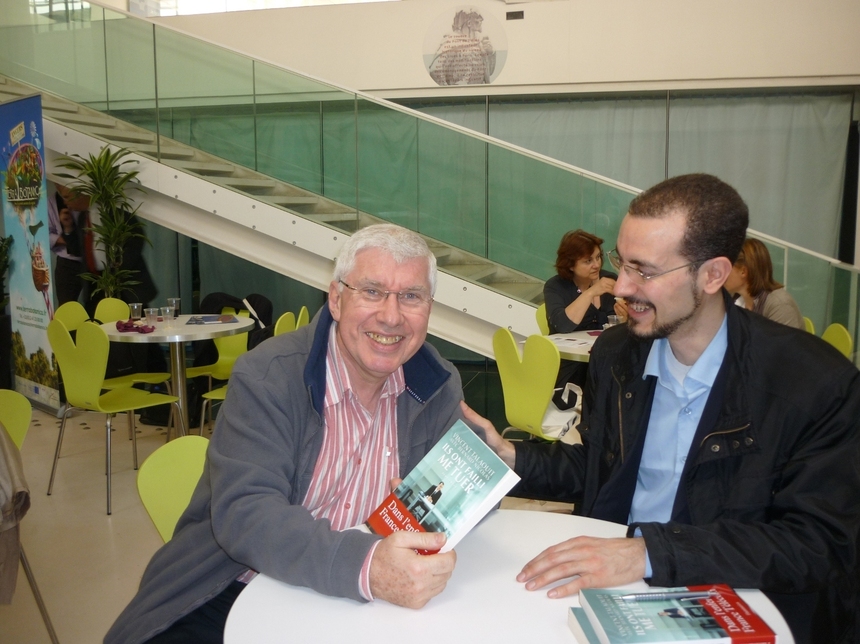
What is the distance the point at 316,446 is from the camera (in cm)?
158

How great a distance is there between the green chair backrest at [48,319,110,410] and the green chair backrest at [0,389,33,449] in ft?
4.29

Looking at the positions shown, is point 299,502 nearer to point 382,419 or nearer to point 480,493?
point 382,419

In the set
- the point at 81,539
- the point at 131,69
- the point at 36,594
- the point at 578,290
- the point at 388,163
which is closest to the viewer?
the point at 36,594

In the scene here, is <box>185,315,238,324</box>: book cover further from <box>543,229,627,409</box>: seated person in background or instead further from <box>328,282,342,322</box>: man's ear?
<box>328,282,342,322</box>: man's ear

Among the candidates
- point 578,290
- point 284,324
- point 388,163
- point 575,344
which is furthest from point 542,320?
point 388,163

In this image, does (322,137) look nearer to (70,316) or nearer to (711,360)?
(70,316)

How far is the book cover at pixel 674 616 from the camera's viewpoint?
104cm

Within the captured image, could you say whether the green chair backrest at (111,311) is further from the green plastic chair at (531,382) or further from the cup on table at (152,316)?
the green plastic chair at (531,382)

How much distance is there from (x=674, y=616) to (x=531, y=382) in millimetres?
2386

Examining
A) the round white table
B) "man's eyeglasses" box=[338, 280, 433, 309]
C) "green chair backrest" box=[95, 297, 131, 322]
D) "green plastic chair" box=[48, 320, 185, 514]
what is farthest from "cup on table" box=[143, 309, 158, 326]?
"man's eyeglasses" box=[338, 280, 433, 309]

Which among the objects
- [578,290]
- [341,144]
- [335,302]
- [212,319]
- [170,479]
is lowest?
[212,319]

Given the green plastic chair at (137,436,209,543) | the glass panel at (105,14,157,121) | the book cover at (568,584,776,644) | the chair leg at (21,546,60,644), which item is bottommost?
the chair leg at (21,546,60,644)

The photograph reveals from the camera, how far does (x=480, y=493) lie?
1270mm

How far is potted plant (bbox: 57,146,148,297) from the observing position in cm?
613
